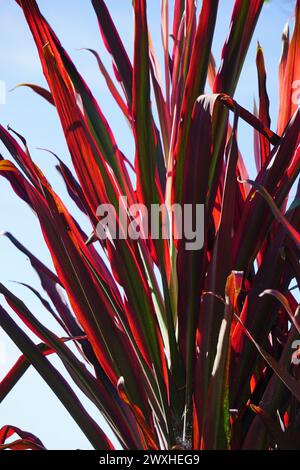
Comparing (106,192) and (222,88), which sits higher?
(222,88)

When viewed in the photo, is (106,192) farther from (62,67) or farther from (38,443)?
(38,443)

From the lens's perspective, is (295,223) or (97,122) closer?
(295,223)

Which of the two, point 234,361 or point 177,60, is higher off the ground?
point 177,60

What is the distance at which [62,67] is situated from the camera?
94 cm

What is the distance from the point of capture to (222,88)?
0.93 meters

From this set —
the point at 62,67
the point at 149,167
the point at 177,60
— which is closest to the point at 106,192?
the point at 149,167

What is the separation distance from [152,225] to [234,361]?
210 mm

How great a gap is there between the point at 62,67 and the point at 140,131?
14cm
